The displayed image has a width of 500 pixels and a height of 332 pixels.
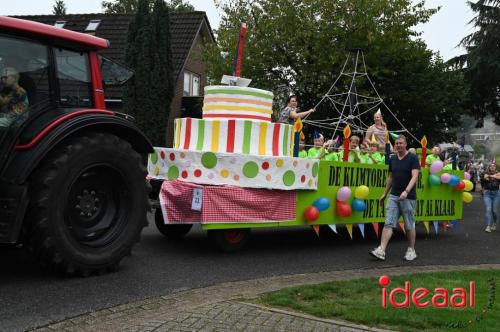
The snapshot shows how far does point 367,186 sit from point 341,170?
0.73 metres

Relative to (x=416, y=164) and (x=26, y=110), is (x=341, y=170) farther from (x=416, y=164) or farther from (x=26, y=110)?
(x=26, y=110)

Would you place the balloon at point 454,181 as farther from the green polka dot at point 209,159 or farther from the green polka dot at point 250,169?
the green polka dot at point 209,159

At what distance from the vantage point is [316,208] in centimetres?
826

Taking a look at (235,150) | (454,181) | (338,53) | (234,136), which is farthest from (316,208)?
(338,53)

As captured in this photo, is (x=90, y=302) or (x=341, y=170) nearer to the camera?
(x=90, y=302)

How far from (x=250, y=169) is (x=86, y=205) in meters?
2.46

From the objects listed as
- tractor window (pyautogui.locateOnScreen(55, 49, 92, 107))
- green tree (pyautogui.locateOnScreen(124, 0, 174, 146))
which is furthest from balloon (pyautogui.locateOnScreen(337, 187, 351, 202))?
green tree (pyautogui.locateOnScreen(124, 0, 174, 146))

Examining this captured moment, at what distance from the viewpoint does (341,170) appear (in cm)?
876

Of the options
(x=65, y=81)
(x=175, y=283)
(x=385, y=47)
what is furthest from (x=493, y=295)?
(x=385, y=47)

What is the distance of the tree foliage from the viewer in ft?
73.7

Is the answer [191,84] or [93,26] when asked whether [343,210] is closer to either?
[191,84]

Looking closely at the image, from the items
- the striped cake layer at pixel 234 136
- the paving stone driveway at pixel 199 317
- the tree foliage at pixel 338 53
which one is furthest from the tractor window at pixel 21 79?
the tree foliage at pixel 338 53

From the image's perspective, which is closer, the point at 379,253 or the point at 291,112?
the point at 379,253

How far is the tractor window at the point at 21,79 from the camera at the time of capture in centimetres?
514
